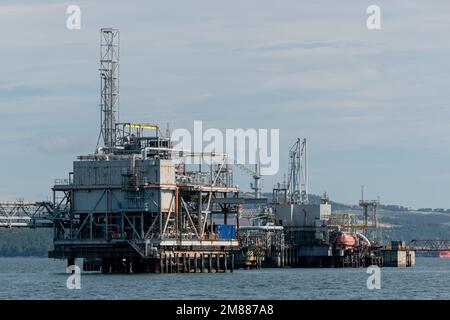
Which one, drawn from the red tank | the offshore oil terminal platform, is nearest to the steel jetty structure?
the offshore oil terminal platform

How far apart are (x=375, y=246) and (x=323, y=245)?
1388cm

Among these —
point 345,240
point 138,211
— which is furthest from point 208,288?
point 345,240

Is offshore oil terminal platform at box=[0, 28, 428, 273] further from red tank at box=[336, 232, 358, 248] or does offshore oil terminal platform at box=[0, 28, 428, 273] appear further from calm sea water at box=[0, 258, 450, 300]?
red tank at box=[336, 232, 358, 248]

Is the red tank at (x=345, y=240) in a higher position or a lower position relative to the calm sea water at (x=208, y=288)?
higher

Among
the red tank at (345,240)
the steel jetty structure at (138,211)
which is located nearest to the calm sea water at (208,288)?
the steel jetty structure at (138,211)

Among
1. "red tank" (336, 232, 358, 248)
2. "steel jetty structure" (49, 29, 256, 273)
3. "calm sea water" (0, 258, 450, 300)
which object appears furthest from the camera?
"red tank" (336, 232, 358, 248)

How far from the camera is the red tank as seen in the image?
615 ft

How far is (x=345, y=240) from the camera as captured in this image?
188 meters

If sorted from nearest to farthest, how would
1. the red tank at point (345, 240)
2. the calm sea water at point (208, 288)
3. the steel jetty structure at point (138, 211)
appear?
1. the calm sea water at point (208, 288)
2. the steel jetty structure at point (138, 211)
3. the red tank at point (345, 240)

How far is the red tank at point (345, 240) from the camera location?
188 m

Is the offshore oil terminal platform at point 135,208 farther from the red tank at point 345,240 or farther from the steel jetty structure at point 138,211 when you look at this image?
the red tank at point 345,240

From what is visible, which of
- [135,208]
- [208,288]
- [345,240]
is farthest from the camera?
[345,240]

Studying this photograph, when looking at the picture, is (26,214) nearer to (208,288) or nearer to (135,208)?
(135,208)
